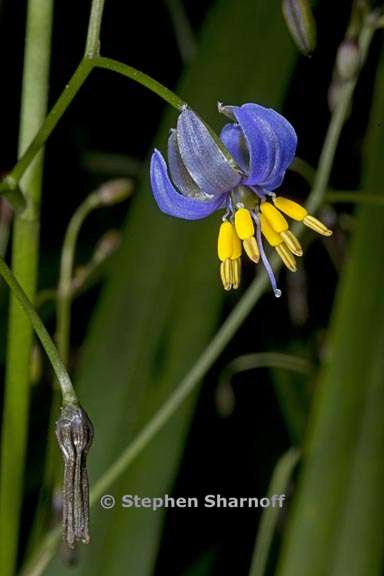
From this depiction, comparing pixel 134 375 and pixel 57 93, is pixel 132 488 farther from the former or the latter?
pixel 57 93

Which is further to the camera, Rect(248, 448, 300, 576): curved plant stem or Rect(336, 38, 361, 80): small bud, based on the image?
Rect(248, 448, 300, 576): curved plant stem

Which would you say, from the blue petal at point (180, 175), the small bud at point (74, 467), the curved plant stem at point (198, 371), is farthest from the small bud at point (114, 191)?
the small bud at point (74, 467)

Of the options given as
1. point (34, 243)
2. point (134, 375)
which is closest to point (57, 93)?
point (134, 375)

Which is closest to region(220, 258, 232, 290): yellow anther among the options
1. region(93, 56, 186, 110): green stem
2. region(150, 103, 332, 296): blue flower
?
region(150, 103, 332, 296): blue flower

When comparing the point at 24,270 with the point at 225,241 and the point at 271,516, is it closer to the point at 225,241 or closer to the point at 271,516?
the point at 225,241

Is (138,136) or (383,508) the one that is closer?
(383,508)

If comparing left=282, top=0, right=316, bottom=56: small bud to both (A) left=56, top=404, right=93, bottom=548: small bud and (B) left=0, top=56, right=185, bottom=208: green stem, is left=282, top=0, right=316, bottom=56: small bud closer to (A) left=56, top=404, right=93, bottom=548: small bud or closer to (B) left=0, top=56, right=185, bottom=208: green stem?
(B) left=0, top=56, right=185, bottom=208: green stem
